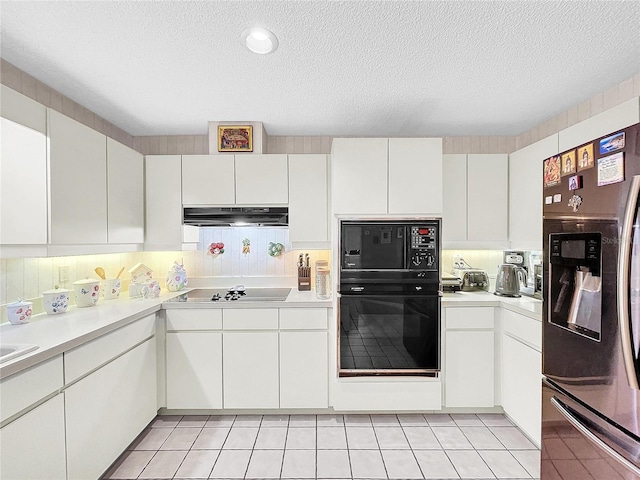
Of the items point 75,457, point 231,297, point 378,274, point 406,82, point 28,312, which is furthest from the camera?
point 231,297

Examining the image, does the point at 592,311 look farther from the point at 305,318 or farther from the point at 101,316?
the point at 101,316

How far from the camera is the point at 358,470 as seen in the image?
188 centimetres

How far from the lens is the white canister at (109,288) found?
250 centimetres

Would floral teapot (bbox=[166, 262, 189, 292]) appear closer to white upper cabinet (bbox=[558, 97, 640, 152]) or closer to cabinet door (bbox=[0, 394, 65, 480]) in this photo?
cabinet door (bbox=[0, 394, 65, 480])

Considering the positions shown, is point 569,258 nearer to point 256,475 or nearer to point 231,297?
point 256,475

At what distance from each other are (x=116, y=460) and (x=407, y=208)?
2481mm

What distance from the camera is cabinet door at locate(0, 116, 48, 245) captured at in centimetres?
162

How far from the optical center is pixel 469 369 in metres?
2.42

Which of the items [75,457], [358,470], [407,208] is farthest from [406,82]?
[75,457]

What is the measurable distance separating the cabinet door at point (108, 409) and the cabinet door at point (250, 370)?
0.53 meters

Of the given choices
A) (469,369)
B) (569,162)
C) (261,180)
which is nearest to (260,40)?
(261,180)

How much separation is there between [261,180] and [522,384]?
8.02ft

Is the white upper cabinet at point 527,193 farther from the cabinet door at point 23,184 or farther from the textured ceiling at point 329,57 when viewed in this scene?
the cabinet door at point 23,184

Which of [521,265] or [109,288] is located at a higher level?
A: [521,265]
